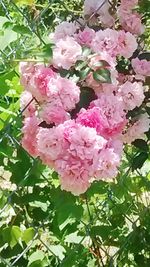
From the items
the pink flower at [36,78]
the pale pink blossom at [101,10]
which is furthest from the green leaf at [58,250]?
the pale pink blossom at [101,10]

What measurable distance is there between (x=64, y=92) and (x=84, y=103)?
0.06m

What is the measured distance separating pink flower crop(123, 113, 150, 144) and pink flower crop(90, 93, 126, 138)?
9 centimetres

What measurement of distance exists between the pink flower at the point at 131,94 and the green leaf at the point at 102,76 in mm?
112

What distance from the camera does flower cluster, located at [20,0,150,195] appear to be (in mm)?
1698

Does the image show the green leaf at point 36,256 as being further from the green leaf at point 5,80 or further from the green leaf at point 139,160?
the green leaf at point 5,80

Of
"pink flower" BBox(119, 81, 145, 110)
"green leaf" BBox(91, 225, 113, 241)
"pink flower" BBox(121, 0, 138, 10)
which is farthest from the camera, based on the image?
"green leaf" BBox(91, 225, 113, 241)

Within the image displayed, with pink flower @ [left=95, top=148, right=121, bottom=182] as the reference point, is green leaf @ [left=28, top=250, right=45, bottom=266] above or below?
below

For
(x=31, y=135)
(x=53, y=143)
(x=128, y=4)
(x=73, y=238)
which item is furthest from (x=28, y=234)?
(x=128, y=4)

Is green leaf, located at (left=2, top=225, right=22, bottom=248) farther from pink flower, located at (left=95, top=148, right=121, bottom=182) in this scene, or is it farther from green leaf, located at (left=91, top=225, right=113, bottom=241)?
pink flower, located at (left=95, top=148, right=121, bottom=182)

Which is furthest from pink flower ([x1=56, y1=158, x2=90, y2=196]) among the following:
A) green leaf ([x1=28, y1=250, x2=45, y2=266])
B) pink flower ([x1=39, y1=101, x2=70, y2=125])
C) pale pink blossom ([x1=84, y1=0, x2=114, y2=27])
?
pale pink blossom ([x1=84, y1=0, x2=114, y2=27])

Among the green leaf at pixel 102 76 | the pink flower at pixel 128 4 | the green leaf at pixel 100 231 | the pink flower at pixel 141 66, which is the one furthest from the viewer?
the green leaf at pixel 100 231

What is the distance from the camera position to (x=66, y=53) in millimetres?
1816

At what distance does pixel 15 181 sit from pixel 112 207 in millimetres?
476

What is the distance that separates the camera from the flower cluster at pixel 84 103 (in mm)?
1698
